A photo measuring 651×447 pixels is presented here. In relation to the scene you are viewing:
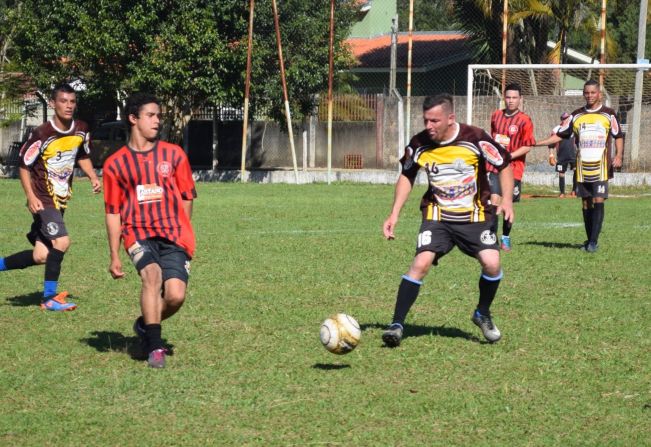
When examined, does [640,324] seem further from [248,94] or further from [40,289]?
[248,94]

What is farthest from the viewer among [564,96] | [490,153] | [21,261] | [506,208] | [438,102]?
[564,96]

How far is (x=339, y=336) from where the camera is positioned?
6973 millimetres

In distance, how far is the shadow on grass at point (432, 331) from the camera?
8016mm

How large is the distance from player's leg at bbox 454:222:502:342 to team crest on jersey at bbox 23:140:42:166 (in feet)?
12.6

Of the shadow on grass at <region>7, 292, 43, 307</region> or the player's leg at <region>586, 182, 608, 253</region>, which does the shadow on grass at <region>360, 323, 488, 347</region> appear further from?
the player's leg at <region>586, 182, 608, 253</region>

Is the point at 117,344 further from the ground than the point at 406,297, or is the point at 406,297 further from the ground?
the point at 406,297

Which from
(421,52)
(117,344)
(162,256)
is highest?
(421,52)

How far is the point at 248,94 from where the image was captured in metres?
30.2

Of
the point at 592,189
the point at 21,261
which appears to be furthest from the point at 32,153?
the point at 592,189

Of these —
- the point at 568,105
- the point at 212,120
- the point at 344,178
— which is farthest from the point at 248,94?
the point at 568,105

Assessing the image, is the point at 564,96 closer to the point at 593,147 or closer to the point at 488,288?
the point at 593,147

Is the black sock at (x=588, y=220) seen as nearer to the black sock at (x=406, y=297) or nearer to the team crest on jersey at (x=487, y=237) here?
the team crest on jersey at (x=487, y=237)

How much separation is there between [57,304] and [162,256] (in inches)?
98.8

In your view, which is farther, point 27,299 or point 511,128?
point 511,128
